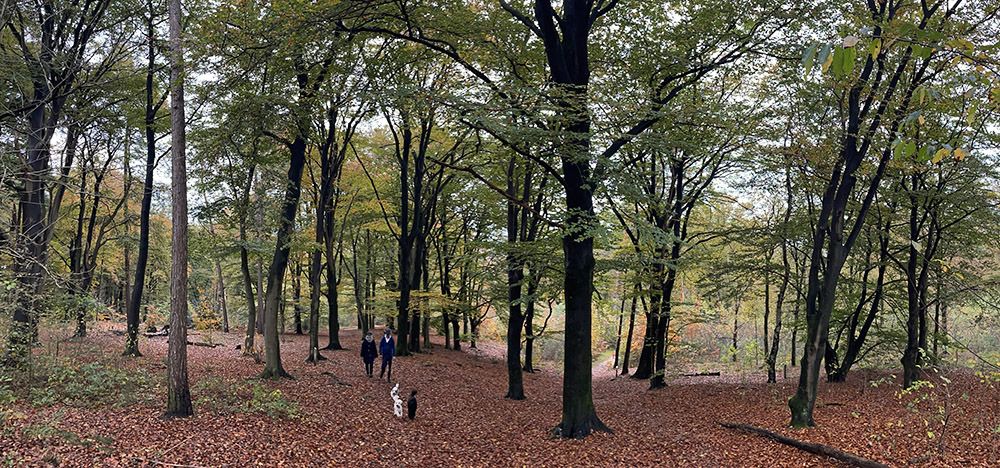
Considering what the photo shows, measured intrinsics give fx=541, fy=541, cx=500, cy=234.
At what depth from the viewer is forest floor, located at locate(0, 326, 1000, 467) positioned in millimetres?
7414

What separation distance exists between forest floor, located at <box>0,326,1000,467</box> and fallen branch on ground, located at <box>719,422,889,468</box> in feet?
0.46

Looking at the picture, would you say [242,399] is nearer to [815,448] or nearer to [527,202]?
[527,202]

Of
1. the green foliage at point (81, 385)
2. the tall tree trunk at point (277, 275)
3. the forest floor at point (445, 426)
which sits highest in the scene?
the tall tree trunk at point (277, 275)

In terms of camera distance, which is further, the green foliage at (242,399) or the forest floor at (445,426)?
the green foliage at (242,399)

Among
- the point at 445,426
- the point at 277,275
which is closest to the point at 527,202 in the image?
the point at 445,426

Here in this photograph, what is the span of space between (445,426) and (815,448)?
682cm

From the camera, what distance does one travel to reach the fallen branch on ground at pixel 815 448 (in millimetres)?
7280

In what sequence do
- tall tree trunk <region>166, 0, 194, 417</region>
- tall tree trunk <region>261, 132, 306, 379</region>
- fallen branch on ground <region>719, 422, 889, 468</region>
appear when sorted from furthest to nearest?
tall tree trunk <region>261, 132, 306, 379</region>, tall tree trunk <region>166, 0, 194, 417</region>, fallen branch on ground <region>719, 422, 889, 468</region>

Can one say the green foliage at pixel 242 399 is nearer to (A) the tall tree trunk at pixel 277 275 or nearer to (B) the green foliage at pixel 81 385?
(B) the green foliage at pixel 81 385

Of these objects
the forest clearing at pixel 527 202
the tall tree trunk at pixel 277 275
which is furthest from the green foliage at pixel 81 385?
the tall tree trunk at pixel 277 275

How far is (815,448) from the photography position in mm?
8273

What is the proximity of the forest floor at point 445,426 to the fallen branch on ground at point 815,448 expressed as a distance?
141mm

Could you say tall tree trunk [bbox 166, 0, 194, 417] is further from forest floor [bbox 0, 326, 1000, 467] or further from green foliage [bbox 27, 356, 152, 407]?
green foliage [bbox 27, 356, 152, 407]

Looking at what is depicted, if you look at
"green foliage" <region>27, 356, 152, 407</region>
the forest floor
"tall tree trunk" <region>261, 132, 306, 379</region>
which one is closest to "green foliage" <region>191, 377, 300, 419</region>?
the forest floor
